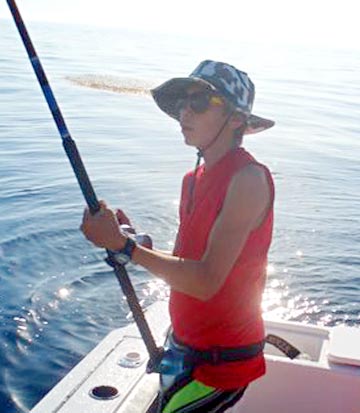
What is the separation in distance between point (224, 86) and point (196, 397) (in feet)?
4.17

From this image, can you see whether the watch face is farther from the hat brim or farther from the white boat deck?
the white boat deck

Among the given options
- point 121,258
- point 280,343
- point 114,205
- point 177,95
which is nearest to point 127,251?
point 121,258

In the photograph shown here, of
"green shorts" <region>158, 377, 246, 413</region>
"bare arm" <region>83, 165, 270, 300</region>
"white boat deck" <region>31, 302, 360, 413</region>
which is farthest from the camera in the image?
"white boat deck" <region>31, 302, 360, 413</region>

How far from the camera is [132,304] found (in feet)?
10.1

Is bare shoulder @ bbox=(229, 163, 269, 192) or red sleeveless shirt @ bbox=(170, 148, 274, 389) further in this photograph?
red sleeveless shirt @ bbox=(170, 148, 274, 389)

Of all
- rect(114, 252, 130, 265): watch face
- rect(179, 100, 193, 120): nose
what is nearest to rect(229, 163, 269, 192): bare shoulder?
rect(179, 100, 193, 120): nose

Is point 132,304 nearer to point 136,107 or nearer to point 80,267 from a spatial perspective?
point 80,267

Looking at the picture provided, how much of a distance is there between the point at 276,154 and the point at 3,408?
1269 cm

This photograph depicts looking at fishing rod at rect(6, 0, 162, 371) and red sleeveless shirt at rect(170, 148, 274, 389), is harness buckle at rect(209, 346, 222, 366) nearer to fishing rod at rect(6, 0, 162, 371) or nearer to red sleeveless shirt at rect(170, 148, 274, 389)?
red sleeveless shirt at rect(170, 148, 274, 389)

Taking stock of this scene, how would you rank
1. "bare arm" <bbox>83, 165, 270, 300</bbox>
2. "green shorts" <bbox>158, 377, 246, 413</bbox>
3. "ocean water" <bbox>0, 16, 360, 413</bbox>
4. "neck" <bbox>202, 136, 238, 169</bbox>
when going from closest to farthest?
"bare arm" <bbox>83, 165, 270, 300</bbox>
"neck" <bbox>202, 136, 238, 169</bbox>
"green shorts" <bbox>158, 377, 246, 413</bbox>
"ocean water" <bbox>0, 16, 360, 413</bbox>

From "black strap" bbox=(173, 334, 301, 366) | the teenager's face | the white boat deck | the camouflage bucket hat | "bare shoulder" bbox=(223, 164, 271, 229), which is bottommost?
the white boat deck

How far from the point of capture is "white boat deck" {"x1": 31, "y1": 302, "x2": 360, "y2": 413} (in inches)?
153

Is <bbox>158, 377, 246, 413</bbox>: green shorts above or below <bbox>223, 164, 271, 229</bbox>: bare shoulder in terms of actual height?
below

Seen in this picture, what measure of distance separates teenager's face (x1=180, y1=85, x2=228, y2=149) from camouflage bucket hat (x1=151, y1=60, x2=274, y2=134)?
0.11 feet
